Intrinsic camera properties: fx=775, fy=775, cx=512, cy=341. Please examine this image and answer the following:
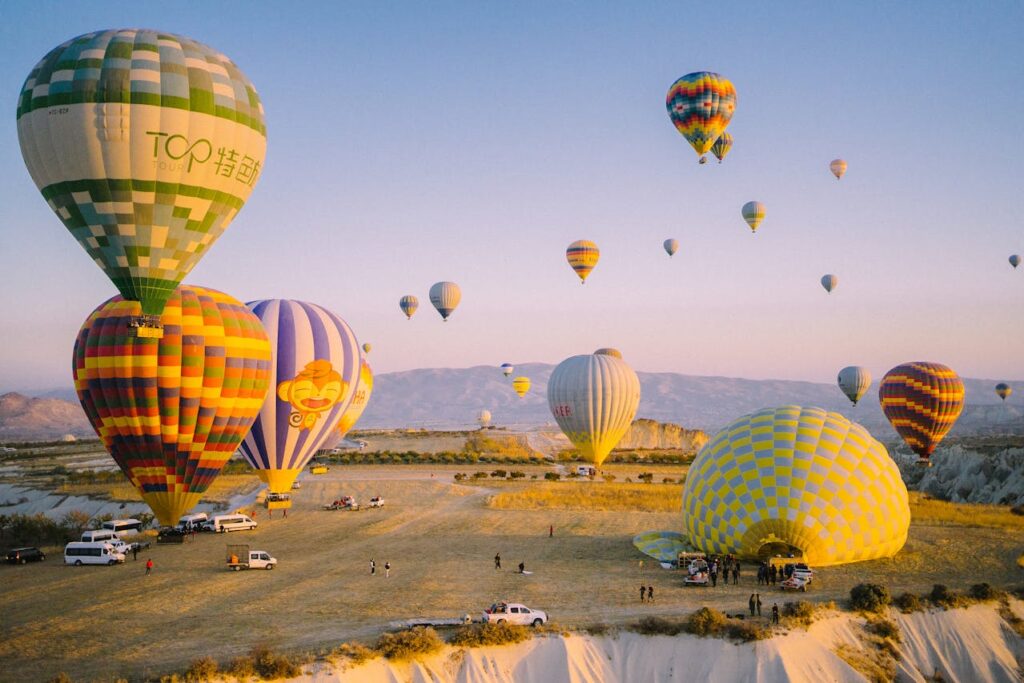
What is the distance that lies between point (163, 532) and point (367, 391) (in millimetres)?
12017

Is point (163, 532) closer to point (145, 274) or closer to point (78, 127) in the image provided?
point (145, 274)

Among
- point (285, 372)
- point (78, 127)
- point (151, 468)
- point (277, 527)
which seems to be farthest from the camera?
point (277, 527)

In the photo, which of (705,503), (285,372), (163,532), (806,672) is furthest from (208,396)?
(806,672)

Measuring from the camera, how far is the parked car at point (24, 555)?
3128 centimetres

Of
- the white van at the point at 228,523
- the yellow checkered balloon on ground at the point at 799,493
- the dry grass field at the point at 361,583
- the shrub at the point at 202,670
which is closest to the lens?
the shrub at the point at 202,670

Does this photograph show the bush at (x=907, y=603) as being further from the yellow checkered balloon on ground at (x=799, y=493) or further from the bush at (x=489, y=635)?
the bush at (x=489, y=635)

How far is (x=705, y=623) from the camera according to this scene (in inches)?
806

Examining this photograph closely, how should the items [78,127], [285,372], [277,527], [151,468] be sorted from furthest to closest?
[277,527] < [285,372] < [151,468] < [78,127]

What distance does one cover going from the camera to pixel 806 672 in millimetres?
19453

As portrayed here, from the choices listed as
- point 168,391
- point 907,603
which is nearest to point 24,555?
point 168,391

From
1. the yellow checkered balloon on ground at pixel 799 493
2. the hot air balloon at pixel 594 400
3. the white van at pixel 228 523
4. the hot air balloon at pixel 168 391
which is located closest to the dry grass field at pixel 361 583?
the white van at pixel 228 523

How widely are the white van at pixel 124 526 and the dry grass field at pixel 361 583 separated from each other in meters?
4.31

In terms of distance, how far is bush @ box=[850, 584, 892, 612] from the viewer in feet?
71.8

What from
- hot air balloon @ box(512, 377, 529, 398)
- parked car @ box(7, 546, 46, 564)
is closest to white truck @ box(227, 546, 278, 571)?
parked car @ box(7, 546, 46, 564)
